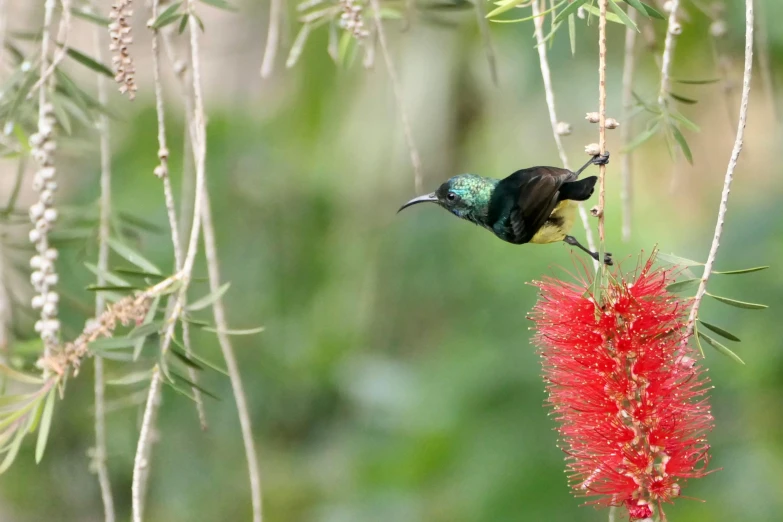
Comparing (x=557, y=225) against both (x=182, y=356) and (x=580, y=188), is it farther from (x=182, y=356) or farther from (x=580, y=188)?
(x=182, y=356)

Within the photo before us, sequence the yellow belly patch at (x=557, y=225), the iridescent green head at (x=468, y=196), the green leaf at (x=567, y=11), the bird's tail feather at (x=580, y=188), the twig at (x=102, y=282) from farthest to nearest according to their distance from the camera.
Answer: the iridescent green head at (x=468, y=196), the yellow belly patch at (x=557, y=225), the bird's tail feather at (x=580, y=188), the twig at (x=102, y=282), the green leaf at (x=567, y=11)

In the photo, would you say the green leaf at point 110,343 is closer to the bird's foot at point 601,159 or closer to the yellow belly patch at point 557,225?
the bird's foot at point 601,159

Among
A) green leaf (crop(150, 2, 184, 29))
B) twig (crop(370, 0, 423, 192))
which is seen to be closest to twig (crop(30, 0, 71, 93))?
green leaf (crop(150, 2, 184, 29))

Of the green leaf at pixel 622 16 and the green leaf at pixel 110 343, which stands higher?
the green leaf at pixel 622 16

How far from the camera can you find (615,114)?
9.26 ft

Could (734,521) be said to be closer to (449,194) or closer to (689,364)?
(449,194)

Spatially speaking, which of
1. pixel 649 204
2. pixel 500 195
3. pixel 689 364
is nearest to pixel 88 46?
pixel 649 204

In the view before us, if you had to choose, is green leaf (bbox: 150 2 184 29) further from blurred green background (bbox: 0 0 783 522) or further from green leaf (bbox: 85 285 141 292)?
blurred green background (bbox: 0 0 783 522)

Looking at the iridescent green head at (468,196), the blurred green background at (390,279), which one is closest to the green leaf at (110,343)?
the iridescent green head at (468,196)

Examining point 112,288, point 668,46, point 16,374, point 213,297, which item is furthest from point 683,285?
point 16,374

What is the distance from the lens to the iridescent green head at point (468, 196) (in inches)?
62.1

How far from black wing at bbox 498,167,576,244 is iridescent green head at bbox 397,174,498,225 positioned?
5.6 inches

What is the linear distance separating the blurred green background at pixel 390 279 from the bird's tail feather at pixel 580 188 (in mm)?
1118

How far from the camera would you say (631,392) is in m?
0.96
